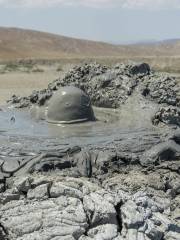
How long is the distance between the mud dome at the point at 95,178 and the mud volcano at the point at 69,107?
0.20m

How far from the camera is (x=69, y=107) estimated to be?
1067 centimetres

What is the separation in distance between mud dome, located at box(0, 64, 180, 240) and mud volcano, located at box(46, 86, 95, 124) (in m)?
0.20

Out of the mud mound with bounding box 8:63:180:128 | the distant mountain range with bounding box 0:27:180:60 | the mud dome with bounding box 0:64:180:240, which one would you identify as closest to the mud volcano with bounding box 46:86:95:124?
the mud dome with bounding box 0:64:180:240

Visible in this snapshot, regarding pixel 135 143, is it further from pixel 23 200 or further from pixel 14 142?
pixel 23 200

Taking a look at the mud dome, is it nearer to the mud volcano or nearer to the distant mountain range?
the mud volcano

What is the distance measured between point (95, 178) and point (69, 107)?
9.71 ft

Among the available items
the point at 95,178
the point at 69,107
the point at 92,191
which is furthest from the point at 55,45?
the point at 92,191

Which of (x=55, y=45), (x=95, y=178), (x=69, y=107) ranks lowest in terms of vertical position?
(x=55, y=45)

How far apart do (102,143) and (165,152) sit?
3.40 feet

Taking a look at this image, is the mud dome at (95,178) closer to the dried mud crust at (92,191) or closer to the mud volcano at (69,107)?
the dried mud crust at (92,191)

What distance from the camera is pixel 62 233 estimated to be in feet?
21.5

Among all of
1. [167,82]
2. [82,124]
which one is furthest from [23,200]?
[167,82]

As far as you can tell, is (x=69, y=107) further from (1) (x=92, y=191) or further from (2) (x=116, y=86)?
(1) (x=92, y=191)

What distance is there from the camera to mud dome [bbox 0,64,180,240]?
22.0ft
